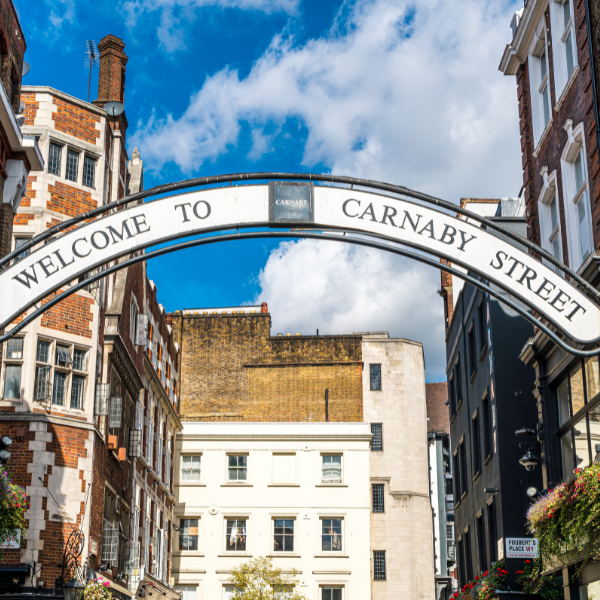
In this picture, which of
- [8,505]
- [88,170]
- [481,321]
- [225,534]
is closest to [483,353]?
[481,321]

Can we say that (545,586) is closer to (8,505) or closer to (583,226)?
(583,226)

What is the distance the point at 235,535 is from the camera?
1983 inches

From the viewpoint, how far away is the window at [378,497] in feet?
181

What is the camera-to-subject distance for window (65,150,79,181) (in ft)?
97.6

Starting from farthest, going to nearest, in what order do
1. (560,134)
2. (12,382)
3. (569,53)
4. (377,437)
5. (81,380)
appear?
(377,437)
(81,380)
(12,382)
(560,134)
(569,53)

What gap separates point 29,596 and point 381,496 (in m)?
33.6

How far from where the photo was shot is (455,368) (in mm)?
36125

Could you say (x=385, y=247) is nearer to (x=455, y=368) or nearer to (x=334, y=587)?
(x=455, y=368)

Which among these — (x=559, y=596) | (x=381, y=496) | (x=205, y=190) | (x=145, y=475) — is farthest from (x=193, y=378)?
(x=205, y=190)

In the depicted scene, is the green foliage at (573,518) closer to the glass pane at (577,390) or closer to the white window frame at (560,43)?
the glass pane at (577,390)

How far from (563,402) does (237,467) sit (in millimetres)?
34421

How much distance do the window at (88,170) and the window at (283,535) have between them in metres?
26.4


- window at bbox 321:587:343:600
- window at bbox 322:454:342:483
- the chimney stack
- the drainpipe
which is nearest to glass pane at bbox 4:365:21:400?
the chimney stack

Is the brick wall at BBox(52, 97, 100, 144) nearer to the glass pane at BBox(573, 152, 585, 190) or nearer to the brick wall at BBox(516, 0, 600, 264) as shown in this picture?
the brick wall at BBox(516, 0, 600, 264)
